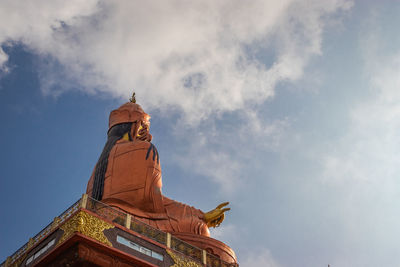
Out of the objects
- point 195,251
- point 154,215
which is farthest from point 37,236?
point 154,215

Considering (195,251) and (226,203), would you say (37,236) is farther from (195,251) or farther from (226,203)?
(226,203)

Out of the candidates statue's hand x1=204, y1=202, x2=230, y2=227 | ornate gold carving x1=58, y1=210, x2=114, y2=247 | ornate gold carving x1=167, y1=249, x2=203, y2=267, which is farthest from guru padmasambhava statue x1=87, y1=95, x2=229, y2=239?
ornate gold carving x1=58, y1=210, x2=114, y2=247

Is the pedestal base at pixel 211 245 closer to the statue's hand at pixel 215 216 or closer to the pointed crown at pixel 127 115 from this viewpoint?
the statue's hand at pixel 215 216

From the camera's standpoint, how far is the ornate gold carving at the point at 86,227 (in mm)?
10977

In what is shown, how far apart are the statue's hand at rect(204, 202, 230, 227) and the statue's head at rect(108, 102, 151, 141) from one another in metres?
4.94

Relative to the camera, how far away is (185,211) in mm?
18234

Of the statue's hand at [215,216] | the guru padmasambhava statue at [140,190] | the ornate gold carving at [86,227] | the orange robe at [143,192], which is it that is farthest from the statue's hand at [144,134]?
the ornate gold carving at [86,227]

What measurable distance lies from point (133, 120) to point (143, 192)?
4778mm

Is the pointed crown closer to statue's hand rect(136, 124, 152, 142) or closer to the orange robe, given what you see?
statue's hand rect(136, 124, 152, 142)

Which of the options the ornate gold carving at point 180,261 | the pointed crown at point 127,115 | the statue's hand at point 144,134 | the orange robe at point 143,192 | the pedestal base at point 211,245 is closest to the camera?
the ornate gold carving at point 180,261

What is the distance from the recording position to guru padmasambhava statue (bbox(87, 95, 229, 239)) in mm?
17406

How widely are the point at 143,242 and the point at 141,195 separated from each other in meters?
5.87

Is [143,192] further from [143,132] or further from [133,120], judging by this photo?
[133,120]

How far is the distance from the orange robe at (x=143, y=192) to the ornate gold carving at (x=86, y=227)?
524 centimetres
